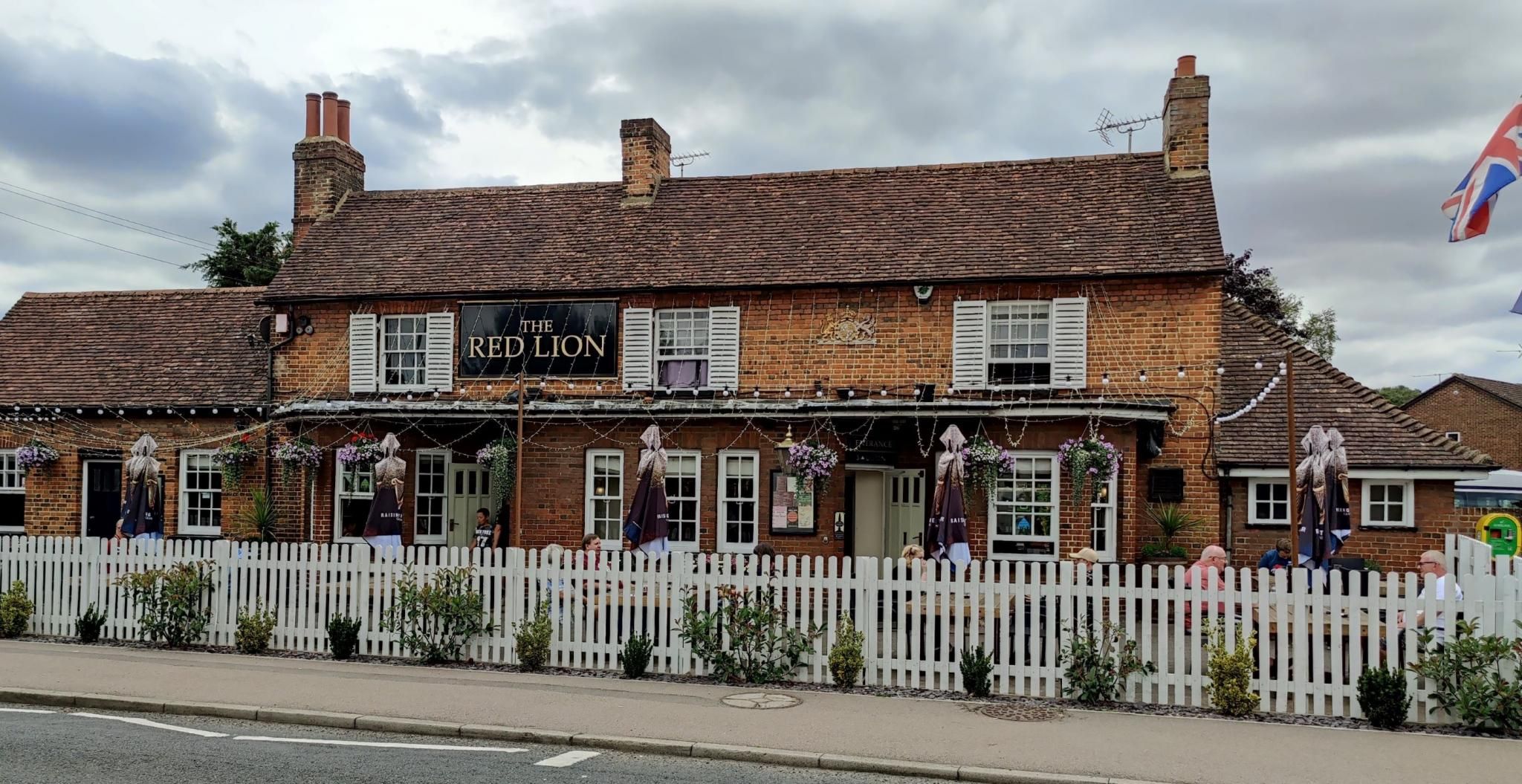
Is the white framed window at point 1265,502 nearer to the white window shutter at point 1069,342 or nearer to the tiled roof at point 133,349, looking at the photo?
the white window shutter at point 1069,342

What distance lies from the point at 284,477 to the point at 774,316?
9012 millimetres

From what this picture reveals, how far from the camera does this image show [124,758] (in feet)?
26.2

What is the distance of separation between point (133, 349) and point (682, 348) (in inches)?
454

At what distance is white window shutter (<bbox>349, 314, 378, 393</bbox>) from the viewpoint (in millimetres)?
19688

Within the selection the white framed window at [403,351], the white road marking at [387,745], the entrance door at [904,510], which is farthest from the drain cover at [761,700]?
the white framed window at [403,351]

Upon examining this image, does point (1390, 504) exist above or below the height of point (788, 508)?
above

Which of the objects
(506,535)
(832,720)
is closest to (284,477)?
(506,535)

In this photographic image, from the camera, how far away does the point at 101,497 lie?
21.0 metres

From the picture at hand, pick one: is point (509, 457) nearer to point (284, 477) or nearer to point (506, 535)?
point (506, 535)

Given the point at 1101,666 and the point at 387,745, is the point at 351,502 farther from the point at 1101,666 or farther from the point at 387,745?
the point at 1101,666

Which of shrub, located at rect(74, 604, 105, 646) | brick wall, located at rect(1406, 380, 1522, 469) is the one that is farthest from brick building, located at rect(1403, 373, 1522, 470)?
shrub, located at rect(74, 604, 105, 646)

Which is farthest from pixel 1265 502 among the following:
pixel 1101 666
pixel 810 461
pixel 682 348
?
pixel 682 348

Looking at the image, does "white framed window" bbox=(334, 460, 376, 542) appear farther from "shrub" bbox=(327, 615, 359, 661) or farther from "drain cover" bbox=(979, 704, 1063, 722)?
"drain cover" bbox=(979, 704, 1063, 722)

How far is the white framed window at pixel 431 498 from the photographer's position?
19828mm
